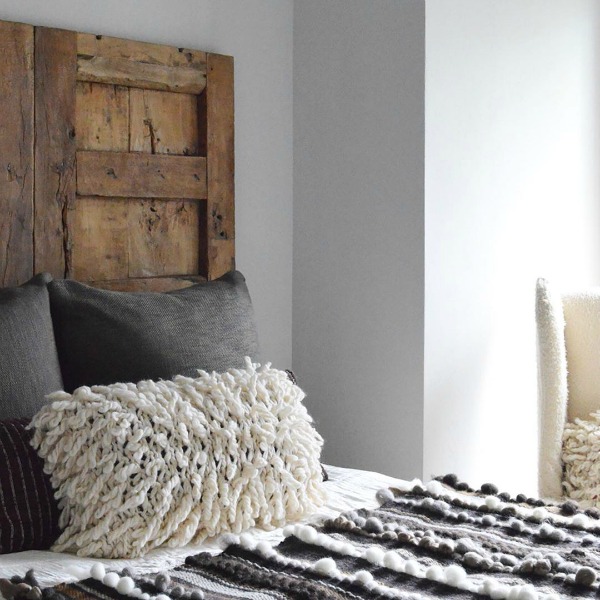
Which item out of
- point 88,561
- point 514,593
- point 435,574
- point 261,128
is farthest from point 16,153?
point 514,593

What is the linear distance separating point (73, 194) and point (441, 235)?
1.00 m

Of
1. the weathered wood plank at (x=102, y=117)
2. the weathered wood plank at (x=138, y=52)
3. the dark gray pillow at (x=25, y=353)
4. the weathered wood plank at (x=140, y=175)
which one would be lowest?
the dark gray pillow at (x=25, y=353)

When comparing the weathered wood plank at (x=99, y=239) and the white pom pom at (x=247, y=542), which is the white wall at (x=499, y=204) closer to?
the weathered wood plank at (x=99, y=239)

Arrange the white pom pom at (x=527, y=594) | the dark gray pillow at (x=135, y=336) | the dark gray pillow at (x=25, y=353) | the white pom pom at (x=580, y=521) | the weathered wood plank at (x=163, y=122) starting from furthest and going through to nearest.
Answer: the weathered wood plank at (x=163, y=122)
the dark gray pillow at (x=135, y=336)
the dark gray pillow at (x=25, y=353)
the white pom pom at (x=580, y=521)
the white pom pom at (x=527, y=594)

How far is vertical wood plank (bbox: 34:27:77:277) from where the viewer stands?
89.8 inches

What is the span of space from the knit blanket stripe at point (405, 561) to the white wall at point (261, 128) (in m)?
1.15

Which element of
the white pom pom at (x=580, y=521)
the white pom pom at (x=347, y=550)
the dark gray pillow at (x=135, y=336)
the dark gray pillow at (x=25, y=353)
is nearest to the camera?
the white pom pom at (x=347, y=550)

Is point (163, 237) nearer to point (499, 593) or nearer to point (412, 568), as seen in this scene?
point (412, 568)

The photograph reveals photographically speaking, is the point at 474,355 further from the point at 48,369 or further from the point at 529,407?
the point at 48,369

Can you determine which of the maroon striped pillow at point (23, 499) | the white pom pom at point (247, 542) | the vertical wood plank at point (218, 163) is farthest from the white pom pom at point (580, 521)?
the vertical wood plank at point (218, 163)

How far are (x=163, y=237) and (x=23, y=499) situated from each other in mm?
1116

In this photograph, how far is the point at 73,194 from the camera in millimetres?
2350

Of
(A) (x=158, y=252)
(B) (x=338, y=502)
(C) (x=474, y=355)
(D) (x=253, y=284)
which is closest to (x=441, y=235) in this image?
(C) (x=474, y=355)

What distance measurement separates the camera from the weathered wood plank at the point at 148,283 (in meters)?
2.44
